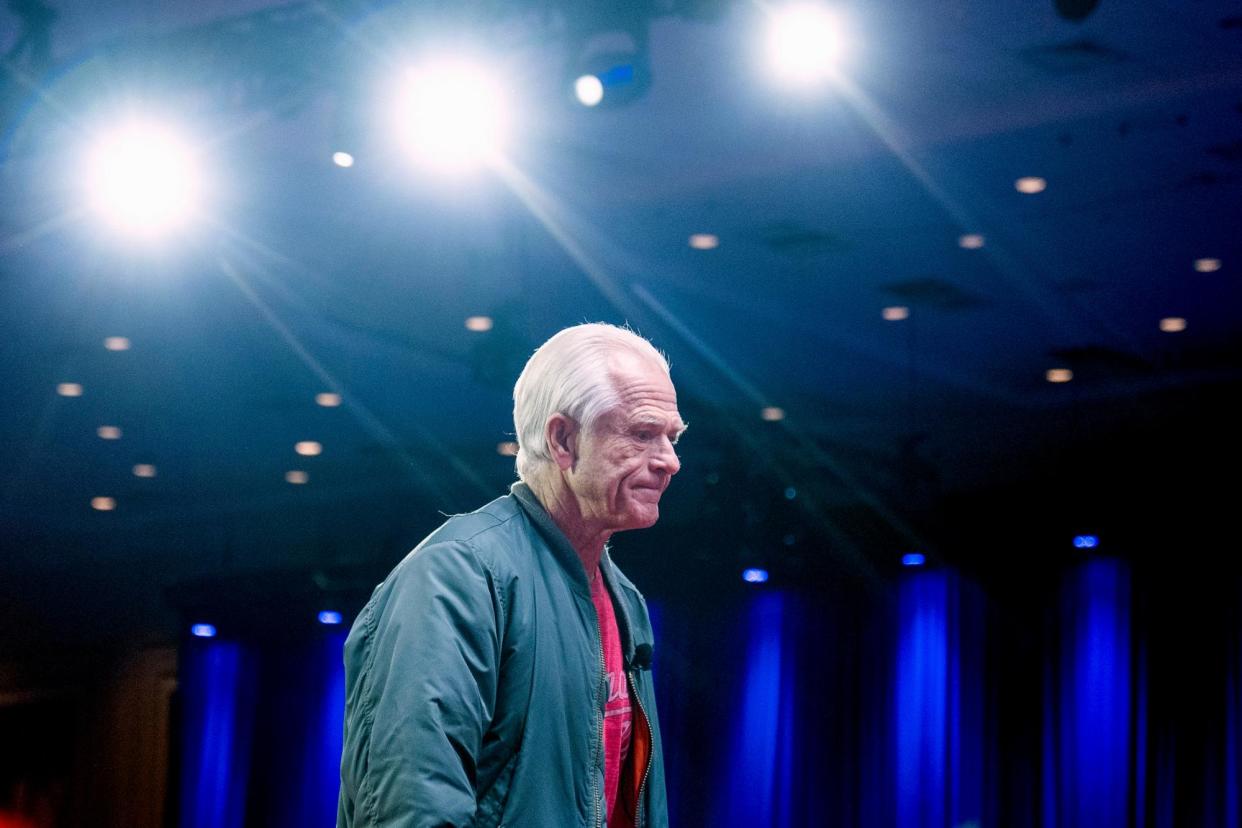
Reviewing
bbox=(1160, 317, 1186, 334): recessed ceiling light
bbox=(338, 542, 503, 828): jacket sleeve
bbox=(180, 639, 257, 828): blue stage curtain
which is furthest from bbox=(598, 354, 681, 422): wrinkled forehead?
bbox=(180, 639, 257, 828): blue stage curtain

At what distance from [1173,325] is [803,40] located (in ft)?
12.0

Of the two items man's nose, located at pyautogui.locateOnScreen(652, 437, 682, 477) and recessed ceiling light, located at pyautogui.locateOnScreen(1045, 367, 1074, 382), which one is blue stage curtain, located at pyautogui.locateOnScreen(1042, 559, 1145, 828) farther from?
man's nose, located at pyautogui.locateOnScreen(652, 437, 682, 477)

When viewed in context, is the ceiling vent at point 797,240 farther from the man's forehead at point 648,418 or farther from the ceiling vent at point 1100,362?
the man's forehead at point 648,418

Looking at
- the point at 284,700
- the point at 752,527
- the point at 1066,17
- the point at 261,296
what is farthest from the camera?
the point at 284,700

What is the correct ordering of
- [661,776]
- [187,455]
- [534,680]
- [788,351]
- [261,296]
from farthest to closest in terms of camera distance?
[187,455] < [788,351] < [261,296] < [661,776] < [534,680]

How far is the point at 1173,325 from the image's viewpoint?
7461 mm

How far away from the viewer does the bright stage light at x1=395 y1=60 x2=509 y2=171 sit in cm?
470

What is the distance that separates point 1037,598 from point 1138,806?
131 cm

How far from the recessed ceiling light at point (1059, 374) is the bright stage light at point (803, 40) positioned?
3851 mm

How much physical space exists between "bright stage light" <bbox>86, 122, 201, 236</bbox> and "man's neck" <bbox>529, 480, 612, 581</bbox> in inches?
155

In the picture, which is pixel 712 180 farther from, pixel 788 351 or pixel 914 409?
pixel 914 409

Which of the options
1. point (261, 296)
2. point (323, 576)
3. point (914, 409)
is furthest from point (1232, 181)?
point (323, 576)

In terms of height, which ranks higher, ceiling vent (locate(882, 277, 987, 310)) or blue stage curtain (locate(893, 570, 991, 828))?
ceiling vent (locate(882, 277, 987, 310))

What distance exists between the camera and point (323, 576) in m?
10.4
